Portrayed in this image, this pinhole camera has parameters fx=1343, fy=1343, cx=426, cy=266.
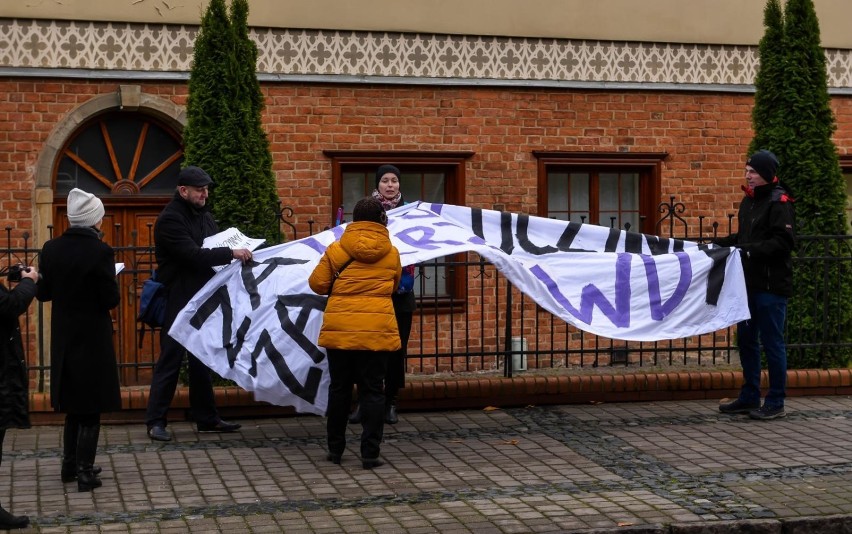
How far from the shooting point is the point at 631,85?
15.8m

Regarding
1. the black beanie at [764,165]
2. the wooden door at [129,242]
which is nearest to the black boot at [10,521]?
the black beanie at [764,165]

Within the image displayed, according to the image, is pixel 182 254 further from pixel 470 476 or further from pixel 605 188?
pixel 605 188

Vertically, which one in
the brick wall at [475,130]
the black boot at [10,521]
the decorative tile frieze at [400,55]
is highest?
the decorative tile frieze at [400,55]

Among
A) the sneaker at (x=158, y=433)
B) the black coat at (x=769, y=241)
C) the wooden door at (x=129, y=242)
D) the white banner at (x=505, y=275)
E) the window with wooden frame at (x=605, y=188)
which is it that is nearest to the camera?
the white banner at (x=505, y=275)

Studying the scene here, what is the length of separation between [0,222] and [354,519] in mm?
7944

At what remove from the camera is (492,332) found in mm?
15180

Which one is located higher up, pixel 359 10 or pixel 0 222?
pixel 359 10

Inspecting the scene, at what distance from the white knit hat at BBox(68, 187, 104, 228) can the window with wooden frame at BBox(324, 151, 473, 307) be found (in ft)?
22.6

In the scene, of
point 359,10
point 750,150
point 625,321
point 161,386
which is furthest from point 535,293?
point 359,10

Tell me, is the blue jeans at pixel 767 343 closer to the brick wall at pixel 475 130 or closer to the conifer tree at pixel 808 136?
the conifer tree at pixel 808 136

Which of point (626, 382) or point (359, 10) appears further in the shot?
point (359, 10)

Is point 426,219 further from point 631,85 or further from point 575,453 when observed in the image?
point 631,85

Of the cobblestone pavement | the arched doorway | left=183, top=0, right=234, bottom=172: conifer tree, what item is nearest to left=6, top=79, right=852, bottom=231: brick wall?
the arched doorway

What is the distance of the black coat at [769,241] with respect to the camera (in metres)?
9.95
